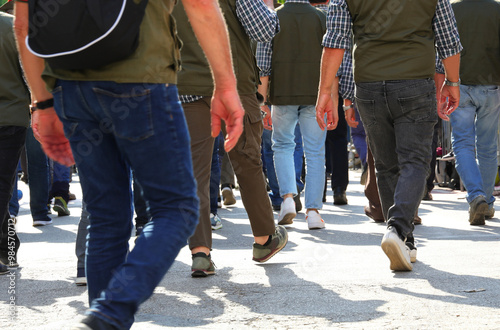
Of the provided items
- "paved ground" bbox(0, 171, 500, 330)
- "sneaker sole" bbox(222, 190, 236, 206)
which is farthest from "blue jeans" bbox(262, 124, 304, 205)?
"paved ground" bbox(0, 171, 500, 330)

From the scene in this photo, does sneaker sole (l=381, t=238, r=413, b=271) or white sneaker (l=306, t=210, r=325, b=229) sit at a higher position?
sneaker sole (l=381, t=238, r=413, b=271)

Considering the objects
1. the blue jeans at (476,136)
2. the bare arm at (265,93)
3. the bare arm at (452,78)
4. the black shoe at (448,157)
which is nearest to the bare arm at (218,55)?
the bare arm at (452,78)

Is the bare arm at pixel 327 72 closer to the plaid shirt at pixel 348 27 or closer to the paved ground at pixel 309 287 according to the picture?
the plaid shirt at pixel 348 27

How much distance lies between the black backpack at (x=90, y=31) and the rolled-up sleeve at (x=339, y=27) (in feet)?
9.21

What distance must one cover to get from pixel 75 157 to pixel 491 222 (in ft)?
18.3

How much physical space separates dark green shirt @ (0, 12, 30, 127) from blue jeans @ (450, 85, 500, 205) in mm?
4022

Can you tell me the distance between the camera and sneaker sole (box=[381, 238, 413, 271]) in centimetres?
488

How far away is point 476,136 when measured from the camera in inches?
307

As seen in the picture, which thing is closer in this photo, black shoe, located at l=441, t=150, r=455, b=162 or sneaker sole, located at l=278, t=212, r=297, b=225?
sneaker sole, located at l=278, t=212, r=297, b=225

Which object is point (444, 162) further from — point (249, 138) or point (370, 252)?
point (249, 138)

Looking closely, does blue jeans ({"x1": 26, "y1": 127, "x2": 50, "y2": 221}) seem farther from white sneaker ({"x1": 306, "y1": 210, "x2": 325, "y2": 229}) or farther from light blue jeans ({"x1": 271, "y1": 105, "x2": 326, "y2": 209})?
white sneaker ({"x1": 306, "y1": 210, "x2": 325, "y2": 229})

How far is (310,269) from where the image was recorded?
5.28 metres

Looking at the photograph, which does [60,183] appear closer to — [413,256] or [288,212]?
[288,212]

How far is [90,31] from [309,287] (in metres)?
2.48
